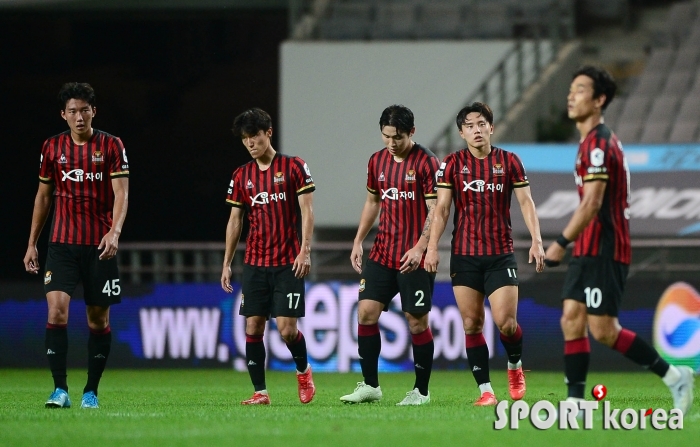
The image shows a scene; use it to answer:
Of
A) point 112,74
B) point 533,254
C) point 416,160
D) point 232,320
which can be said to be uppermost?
point 112,74

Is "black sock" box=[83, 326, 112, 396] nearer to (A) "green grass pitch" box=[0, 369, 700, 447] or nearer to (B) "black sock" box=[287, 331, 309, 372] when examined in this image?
(A) "green grass pitch" box=[0, 369, 700, 447]

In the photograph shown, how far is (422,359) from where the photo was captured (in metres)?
8.95

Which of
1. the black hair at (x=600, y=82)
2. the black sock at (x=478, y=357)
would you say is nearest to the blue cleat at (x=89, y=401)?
the black sock at (x=478, y=357)

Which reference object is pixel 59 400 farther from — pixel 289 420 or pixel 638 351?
pixel 638 351

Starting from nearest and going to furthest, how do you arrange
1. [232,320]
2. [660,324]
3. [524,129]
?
[660,324] → [232,320] → [524,129]

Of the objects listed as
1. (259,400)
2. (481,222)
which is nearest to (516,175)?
(481,222)

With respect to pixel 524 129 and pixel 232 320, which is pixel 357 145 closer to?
pixel 524 129

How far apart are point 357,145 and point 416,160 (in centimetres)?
1023

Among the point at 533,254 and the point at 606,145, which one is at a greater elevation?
the point at 606,145

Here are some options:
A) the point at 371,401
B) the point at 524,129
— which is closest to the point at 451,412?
the point at 371,401

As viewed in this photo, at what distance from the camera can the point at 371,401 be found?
909cm

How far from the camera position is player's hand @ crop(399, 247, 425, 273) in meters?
8.71

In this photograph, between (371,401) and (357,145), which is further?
(357,145)

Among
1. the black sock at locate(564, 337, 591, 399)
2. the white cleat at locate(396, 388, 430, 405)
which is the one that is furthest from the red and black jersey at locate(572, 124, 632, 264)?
the white cleat at locate(396, 388, 430, 405)
